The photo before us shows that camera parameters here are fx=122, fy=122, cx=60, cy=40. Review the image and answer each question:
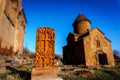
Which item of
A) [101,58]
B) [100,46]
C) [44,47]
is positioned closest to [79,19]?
[100,46]

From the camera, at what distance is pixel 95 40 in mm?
23141

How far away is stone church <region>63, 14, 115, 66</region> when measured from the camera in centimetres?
2145

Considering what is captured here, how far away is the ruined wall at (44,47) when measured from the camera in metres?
5.88

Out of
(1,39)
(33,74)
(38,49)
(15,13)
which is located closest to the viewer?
(33,74)

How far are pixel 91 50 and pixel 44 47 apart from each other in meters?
17.2

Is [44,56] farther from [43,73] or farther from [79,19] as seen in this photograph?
[79,19]

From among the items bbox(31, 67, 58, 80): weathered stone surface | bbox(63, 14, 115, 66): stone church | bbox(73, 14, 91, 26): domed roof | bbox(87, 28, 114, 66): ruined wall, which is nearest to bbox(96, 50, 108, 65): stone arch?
bbox(63, 14, 115, 66): stone church

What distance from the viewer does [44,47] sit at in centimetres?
607

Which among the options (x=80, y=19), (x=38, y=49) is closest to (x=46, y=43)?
(x=38, y=49)

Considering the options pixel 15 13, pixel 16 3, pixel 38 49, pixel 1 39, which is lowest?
pixel 38 49

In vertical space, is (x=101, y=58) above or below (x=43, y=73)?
above

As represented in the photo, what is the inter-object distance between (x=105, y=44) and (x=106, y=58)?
273cm

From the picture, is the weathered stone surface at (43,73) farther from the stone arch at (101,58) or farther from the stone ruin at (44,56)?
the stone arch at (101,58)

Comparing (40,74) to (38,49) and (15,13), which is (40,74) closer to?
(38,49)
